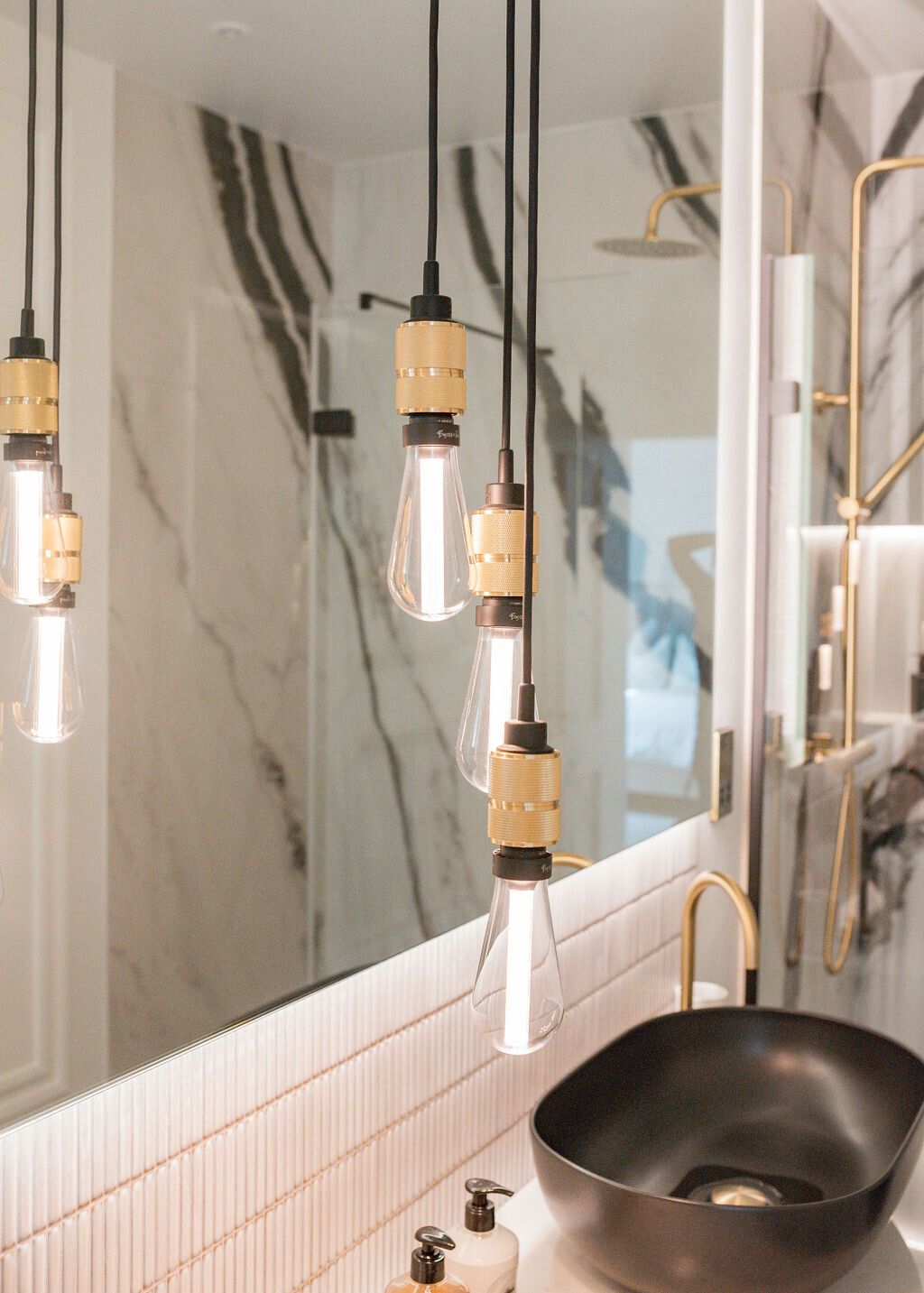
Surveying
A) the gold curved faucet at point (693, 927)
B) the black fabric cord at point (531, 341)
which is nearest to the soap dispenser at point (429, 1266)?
the black fabric cord at point (531, 341)

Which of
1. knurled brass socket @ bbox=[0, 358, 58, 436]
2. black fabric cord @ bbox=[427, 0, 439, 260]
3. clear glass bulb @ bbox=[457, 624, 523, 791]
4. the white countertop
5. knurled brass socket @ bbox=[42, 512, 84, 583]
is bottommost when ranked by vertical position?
the white countertop

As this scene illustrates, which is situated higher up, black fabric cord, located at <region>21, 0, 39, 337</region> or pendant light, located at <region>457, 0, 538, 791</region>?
black fabric cord, located at <region>21, 0, 39, 337</region>

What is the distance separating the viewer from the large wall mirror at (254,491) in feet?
2.76

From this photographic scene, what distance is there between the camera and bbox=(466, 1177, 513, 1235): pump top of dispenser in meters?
1.06

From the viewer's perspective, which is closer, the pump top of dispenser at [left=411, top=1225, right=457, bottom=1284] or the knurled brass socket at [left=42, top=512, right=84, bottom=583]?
the knurled brass socket at [left=42, top=512, right=84, bottom=583]

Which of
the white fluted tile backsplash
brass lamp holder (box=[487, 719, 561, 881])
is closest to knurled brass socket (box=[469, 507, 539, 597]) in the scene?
brass lamp holder (box=[487, 719, 561, 881])

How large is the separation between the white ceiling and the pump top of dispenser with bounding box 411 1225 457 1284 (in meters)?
0.89

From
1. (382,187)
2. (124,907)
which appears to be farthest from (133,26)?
(124,907)

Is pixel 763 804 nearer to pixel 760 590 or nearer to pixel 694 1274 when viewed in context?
pixel 760 590

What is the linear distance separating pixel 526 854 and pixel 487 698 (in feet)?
0.54

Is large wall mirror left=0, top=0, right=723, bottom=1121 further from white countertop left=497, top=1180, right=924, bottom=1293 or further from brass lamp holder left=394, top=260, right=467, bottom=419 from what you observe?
white countertop left=497, top=1180, right=924, bottom=1293

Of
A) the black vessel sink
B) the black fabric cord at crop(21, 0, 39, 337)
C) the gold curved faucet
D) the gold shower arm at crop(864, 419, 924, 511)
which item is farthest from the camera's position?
the gold shower arm at crop(864, 419, 924, 511)

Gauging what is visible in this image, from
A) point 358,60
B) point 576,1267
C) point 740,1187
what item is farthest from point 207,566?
point 740,1187

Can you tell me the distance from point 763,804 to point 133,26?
5.12 feet
